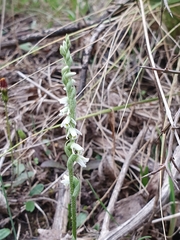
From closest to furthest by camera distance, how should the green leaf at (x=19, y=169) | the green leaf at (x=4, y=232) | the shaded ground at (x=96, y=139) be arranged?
1. the green leaf at (x=4, y=232)
2. the shaded ground at (x=96, y=139)
3. the green leaf at (x=19, y=169)

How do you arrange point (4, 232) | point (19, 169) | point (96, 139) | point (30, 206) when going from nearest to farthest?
point (4, 232)
point (30, 206)
point (19, 169)
point (96, 139)

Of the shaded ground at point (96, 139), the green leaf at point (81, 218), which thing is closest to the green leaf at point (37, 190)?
the shaded ground at point (96, 139)

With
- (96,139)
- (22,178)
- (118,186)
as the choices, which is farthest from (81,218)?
(96,139)

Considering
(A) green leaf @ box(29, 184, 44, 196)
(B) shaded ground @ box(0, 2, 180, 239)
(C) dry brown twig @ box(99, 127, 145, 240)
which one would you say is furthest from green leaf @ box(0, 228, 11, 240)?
(C) dry brown twig @ box(99, 127, 145, 240)

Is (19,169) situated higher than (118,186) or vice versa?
(19,169)

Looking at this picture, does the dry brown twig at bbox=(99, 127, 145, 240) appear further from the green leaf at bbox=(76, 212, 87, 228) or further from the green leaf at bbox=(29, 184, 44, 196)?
the green leaf at bbox=(29, 184, 44, 196)

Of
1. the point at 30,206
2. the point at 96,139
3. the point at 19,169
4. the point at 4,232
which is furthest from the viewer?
the point at 96,139

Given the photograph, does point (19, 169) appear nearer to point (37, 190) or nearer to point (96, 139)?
point (37, 190)

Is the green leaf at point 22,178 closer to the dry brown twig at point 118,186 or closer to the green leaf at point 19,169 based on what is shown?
the green leaf at point 19,169
